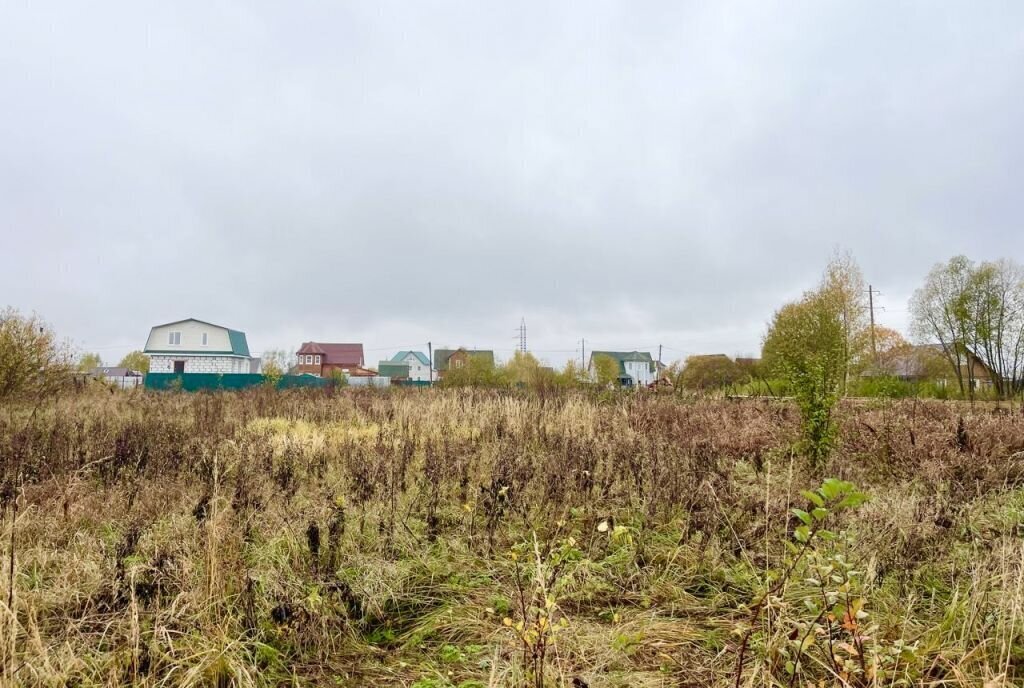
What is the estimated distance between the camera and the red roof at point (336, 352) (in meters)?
54.2

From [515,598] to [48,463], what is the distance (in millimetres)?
4817

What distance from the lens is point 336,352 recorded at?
55.2 metres

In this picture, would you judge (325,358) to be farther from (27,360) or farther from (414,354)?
(27,360)

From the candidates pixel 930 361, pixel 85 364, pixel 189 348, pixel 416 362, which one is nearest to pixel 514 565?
pixel 85 364

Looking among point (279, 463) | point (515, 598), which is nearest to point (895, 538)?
point (515, 598)

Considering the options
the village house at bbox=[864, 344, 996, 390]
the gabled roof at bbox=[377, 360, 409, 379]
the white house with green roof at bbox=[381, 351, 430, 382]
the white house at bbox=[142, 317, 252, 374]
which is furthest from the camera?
the white house with green roof at bbox=[381, 351, 430, 382]

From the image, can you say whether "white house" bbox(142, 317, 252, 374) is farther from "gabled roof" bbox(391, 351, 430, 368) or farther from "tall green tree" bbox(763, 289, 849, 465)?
"tall green tree" bbox(763, 289, 849, 465)

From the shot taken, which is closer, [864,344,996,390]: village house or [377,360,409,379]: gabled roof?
[864,344,996,390]: village house

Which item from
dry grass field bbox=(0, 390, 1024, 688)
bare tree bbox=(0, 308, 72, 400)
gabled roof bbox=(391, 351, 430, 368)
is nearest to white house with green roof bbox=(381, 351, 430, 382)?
gabled roof bbox=(391, 351, 430, 368)

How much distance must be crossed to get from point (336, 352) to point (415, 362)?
12455 millimetres

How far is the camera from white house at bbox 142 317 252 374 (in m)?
38.5

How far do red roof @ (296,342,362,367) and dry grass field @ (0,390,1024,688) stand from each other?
164ft

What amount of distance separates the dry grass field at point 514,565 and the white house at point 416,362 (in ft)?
195

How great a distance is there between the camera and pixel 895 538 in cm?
312
